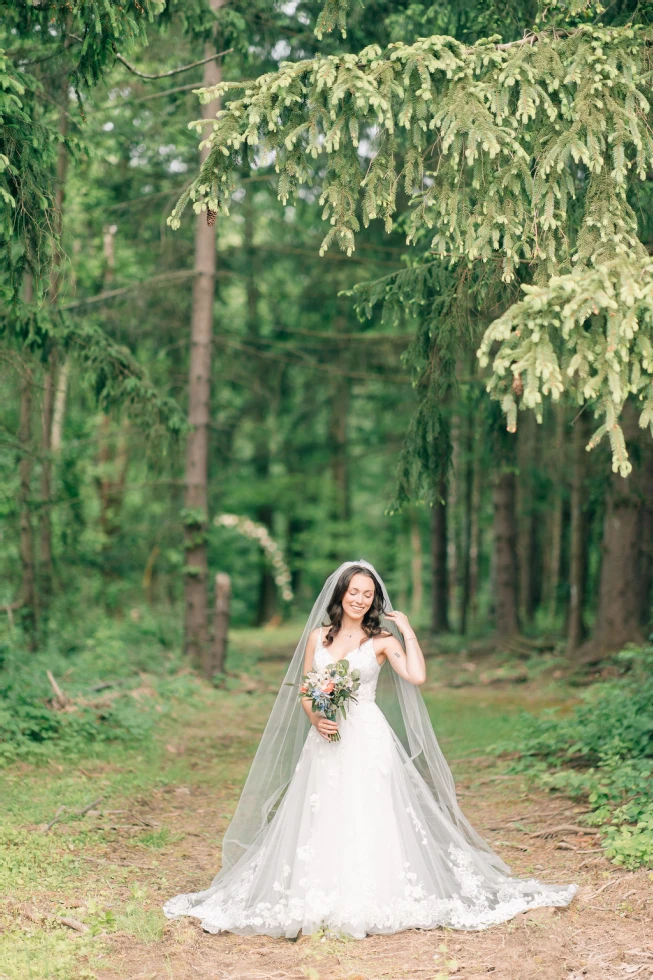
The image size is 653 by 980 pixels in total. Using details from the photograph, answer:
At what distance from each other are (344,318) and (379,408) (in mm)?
2567

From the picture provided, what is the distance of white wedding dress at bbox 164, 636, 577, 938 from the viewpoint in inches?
204

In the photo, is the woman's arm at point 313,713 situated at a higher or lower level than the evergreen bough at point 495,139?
lower

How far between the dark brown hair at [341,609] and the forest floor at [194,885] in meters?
1.79

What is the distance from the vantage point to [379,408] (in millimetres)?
22703

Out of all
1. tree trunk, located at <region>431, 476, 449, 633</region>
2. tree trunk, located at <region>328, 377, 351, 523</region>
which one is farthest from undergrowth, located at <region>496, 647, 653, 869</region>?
tree trunk, located at <region>328, 377, 351, 523</region>

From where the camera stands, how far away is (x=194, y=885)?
5.95 meters

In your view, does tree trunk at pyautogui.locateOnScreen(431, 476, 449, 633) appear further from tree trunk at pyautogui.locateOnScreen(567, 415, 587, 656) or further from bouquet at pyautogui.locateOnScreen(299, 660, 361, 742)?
bouquet at pyautogui.locateOnScreen(299, 660, 361, 742)

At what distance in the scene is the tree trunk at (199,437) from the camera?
45.5ft

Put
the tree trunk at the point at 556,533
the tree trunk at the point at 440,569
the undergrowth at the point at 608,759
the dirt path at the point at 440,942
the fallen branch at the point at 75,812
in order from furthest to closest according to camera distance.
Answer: the tree trunk at the point at 440,569 < the tree trunk at the point at 556,533 < the fallen branch at the point at 75,812 < the undergrowth at the point at 608,759 < the dirt path at the point at 440,942

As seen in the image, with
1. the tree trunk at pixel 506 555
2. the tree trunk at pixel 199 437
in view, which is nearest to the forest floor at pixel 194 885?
the tree trunk at pixel 199 437

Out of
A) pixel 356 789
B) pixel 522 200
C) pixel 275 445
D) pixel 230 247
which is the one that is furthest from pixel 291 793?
pixel 275 445

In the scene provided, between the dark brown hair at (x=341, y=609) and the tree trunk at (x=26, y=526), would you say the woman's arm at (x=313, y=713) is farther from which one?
the tree trunk at (x=26, y=526)

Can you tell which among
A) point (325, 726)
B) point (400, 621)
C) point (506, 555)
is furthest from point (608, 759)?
point (506, 555)

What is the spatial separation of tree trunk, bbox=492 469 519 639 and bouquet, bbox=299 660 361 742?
1091 cm
